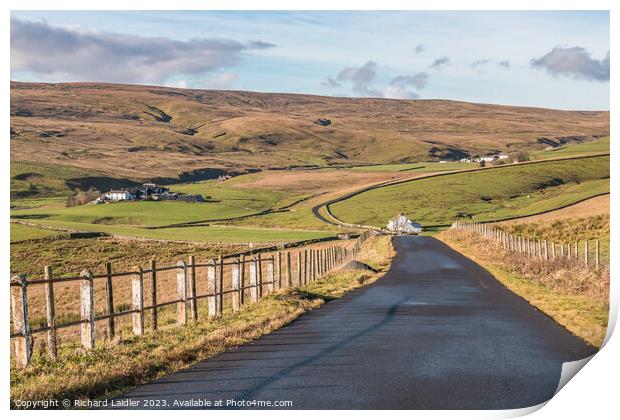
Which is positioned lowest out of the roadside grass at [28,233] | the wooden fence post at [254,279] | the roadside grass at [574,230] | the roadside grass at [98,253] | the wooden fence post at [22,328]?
the roadside grass at [98,253]

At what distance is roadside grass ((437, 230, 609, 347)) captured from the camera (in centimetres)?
2209

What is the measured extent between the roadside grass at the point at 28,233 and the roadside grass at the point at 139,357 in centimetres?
7319

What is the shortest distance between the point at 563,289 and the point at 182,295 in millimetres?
13792

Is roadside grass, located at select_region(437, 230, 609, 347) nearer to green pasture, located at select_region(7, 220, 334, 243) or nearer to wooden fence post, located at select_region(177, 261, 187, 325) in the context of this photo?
wooden fence post, located at select_region(177, 261, 187, 325)

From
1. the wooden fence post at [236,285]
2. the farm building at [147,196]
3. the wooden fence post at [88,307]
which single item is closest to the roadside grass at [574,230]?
the wooden fence post at [236,285]

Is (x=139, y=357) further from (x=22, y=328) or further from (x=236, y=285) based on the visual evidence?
(x=236, y=285)

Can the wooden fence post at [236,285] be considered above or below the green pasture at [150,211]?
above

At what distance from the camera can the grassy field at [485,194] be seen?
426 feet

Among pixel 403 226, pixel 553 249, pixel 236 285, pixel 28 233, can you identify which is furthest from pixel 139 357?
pixel 403 226

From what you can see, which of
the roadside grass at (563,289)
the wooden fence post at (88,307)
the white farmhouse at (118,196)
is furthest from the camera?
the white farmhouse at (118,196)

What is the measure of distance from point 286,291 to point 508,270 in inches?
598

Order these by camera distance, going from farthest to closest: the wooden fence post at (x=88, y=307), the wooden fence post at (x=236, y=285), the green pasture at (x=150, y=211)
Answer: the green pasture at (x=150, y=211)
the wooden fence post at (x=236, y=285)
the wooden fence post at (x=88, y=307)

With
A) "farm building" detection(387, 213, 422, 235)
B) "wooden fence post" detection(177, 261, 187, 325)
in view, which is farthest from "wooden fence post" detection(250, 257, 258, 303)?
"farm building" detection(387, 213, 422, 235)

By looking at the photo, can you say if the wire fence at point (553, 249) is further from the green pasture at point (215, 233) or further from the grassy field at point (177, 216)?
the grassy field at point (177, 216)
